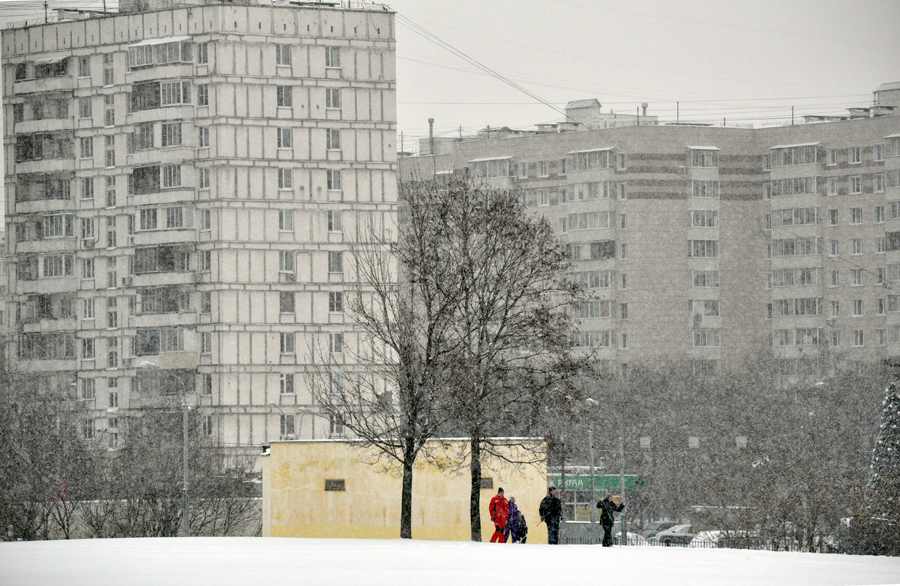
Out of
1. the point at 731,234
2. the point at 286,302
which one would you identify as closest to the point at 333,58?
the point at 286,302

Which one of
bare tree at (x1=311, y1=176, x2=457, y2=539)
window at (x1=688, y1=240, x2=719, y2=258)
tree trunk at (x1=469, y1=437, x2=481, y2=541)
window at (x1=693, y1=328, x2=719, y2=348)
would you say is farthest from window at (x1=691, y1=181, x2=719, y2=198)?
tree trunk at (x1=469, y1=437, x2=481, y2=541)

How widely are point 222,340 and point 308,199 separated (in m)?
10.3

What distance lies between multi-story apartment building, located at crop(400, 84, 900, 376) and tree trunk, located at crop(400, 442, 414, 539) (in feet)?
249

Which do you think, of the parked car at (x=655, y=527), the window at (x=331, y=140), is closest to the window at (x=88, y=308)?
the window at (x=331, y=140)

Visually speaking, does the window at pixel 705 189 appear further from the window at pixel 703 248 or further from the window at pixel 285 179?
the window at pixel 285 179

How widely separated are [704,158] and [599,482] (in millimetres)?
61379

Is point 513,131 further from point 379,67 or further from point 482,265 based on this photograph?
point 482,265

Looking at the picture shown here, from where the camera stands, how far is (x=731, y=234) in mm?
118875

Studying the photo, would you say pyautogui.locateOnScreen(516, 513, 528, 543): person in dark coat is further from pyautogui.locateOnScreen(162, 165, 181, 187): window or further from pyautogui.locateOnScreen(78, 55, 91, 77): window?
pyautogui.locateOnScreen(78, 55, 91, 77): window

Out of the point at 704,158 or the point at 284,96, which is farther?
the point at 704,158

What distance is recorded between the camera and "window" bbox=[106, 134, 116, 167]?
9150 centimetres

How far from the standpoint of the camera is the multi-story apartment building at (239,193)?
86500mm

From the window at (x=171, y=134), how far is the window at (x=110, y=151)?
4.67 meters

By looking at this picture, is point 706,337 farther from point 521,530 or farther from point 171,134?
point 521,530
